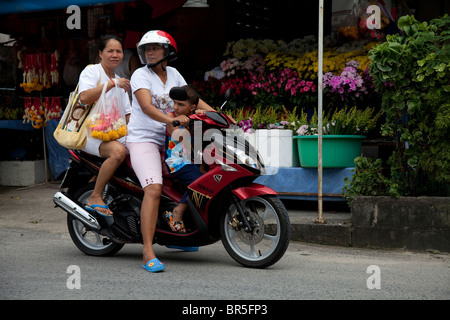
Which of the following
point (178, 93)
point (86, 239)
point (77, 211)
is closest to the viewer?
point (178, 93)

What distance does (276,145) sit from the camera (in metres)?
7.98

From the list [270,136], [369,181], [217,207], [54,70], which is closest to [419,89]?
[369,181]

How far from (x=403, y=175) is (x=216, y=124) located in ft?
8.58

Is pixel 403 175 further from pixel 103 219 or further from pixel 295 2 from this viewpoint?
pixel 295 2

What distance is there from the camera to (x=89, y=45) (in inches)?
405

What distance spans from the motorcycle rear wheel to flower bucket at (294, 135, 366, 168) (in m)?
2.87

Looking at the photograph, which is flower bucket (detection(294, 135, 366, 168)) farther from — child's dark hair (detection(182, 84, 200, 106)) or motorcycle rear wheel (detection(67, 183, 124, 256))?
motorcycle rear wheel (detection(67, 183, 124, 256))

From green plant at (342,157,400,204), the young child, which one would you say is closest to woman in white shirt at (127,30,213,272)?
the young child

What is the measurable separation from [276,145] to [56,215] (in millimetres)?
3152

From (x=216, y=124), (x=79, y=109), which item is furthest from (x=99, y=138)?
(x=216, y=124)

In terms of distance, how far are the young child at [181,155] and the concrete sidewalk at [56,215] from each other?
1.99 meters

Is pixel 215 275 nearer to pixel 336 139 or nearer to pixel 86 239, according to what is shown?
pixel 86 239

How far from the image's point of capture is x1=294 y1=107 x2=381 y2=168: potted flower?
301 inches
